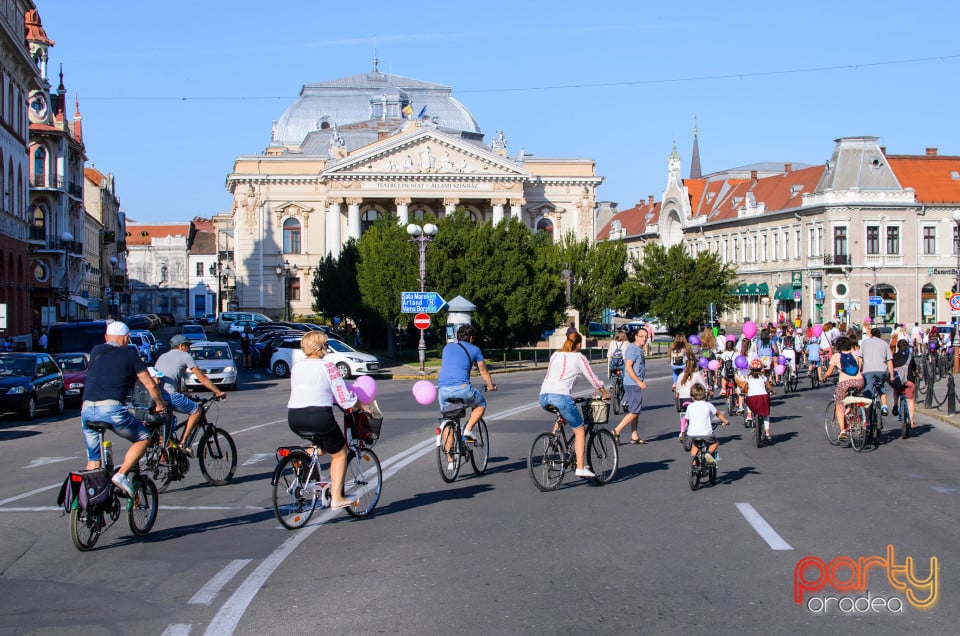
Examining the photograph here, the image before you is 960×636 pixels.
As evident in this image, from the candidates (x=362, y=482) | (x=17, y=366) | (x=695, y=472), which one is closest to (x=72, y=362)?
(x=17, y=366)

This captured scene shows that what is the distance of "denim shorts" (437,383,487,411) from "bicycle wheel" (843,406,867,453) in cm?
633

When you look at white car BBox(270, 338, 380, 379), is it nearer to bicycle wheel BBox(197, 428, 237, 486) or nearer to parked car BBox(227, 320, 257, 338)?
bicycle wheel BBox(197, 428, 237, 486)

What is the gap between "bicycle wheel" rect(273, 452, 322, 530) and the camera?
9.73m

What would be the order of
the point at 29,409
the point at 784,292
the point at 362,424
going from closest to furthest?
the point at 362,424 → the point at 29,409 → the point at 784,292

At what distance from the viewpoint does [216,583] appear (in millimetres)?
7977

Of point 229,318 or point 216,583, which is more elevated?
point 229,318

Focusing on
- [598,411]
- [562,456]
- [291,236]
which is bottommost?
[562,456]

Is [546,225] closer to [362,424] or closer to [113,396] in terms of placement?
[362,424]

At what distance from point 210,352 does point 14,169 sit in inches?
859

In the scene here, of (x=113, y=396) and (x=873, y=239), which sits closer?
(x=113, y=396)

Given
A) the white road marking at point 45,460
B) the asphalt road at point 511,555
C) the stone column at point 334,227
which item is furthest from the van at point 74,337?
the stone column at point 334,227

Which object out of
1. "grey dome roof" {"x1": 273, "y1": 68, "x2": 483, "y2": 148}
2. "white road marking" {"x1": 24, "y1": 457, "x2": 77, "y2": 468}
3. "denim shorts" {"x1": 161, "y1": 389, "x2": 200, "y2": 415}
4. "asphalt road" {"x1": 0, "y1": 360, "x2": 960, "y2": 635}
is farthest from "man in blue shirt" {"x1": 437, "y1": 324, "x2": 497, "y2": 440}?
"grey dome roof" {"x1": 273, "y1": 68, "x2": 483, "y2": 148}

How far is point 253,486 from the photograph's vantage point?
12922 mm

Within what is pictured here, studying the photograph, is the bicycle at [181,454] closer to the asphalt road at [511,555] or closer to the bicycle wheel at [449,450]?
the asphalt road at [511,555]
